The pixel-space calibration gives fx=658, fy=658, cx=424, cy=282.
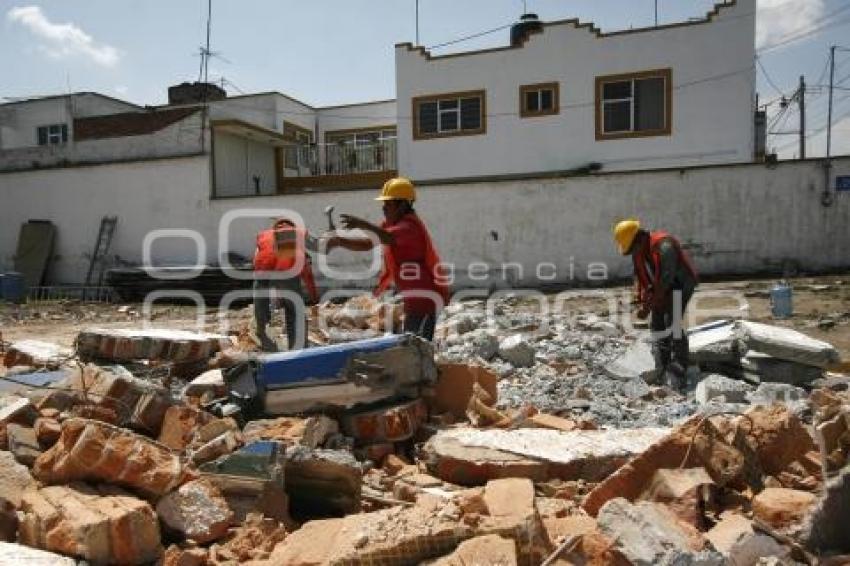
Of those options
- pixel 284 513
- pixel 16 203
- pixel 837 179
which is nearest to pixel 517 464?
pixel 284 513

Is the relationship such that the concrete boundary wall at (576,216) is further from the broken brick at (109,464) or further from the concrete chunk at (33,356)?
the broken brick at (109,464)

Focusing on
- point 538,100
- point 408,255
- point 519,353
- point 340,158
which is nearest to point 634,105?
point 538,100

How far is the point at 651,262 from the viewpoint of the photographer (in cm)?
599

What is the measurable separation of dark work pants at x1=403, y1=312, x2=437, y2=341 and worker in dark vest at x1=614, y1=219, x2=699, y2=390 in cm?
219

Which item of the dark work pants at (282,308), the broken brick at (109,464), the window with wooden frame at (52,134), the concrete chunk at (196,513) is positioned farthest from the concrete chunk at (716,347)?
the window with wooden frame at (52,134)

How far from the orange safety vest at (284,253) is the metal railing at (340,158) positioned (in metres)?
14.1

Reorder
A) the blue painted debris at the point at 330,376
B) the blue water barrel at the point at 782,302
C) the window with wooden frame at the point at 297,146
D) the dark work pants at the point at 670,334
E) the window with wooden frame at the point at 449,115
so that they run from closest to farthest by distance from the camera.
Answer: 1. the blue painted debris at the point at 330,376
2. the dark work pants at the point at 670,334
3. the blue water barrel at the point at 782,302
4. the window with wooden frame at the point at 449,115
5. the window with wooden frame at the point at 297,146

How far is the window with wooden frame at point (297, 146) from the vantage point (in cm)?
2295

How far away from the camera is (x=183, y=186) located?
59.7ft

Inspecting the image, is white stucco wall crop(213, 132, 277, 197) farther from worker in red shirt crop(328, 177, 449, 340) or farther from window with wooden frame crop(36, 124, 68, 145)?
worker in red shirt crop(328, 177, 449, 340)

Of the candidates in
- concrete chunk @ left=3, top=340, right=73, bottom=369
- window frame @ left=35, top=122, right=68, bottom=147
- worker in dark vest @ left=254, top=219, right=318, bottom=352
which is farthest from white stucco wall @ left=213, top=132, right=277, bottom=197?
concrete chunk @ left=3, top=340, right=73, bottom=369

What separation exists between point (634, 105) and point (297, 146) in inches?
455

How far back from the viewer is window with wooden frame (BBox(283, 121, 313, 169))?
75.3 feet

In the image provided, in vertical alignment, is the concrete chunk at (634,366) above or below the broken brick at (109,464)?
below
